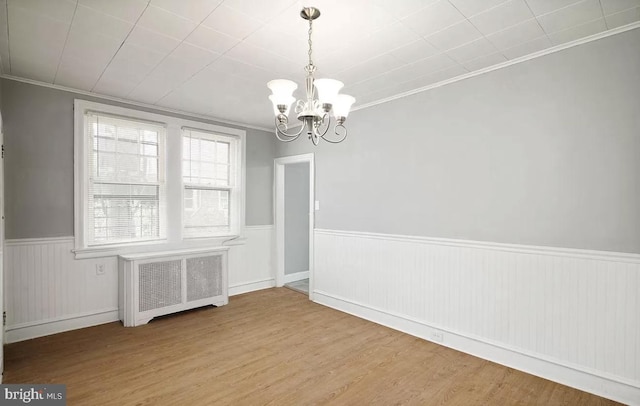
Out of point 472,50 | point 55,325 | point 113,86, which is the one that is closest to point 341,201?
point 472,50

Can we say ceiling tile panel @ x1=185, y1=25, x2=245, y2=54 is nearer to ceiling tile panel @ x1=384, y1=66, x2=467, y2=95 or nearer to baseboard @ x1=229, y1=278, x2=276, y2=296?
ceiling tile panel @ x1=384, y1=66, x2=467, y2=95

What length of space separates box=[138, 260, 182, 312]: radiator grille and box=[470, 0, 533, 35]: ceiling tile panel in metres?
3.86

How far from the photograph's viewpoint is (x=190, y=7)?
6.51 ft

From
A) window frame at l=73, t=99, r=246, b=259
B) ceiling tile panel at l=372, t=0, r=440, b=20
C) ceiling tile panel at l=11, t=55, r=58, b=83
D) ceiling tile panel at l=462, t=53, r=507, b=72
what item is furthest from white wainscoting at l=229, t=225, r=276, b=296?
ceiling tile panel at l=372, t=0, r=440, b=20

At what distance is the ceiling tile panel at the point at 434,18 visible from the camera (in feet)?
6.55

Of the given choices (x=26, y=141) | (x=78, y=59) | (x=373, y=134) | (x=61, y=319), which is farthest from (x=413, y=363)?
(x=26, y=141)

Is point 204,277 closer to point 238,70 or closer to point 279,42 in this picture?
point 238,70

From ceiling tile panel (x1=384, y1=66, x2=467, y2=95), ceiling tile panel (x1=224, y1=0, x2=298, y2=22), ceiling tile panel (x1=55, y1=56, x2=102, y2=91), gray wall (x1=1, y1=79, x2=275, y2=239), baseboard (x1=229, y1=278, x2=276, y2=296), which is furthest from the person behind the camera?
baseboard (x1=229, y1=278, x2=276, y2=296)

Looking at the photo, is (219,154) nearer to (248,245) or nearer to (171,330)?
(248,245)

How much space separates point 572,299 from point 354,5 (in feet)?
8.53

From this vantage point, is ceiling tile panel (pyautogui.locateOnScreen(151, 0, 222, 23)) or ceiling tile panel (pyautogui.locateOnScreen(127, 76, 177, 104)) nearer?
ceiling tile panel (pyautogui.locateOnScreen(151, 0, 222, 23))

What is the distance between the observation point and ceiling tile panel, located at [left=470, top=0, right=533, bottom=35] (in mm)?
2004

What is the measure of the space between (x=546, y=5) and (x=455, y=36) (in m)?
0.54

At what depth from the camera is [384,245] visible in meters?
3.75
